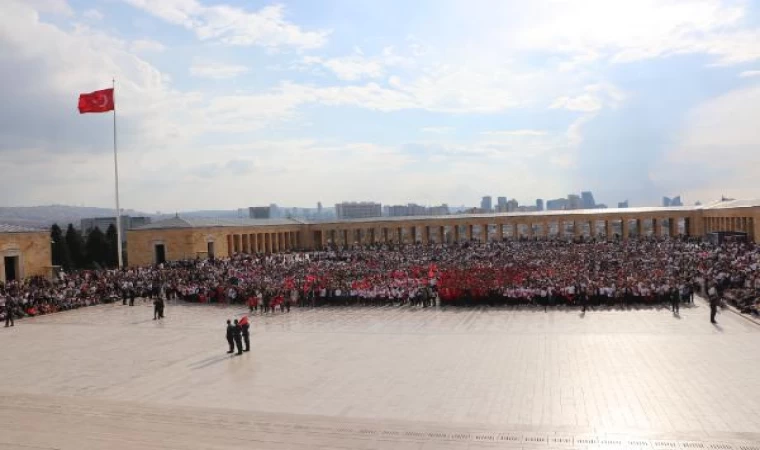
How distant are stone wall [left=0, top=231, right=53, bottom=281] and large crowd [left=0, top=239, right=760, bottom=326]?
1418 millimetres

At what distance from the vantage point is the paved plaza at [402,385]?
991 centimetres

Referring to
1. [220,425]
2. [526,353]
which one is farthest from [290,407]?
[526,353]

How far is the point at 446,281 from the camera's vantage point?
25906mm

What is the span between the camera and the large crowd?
937 inches

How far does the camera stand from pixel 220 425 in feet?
35.2

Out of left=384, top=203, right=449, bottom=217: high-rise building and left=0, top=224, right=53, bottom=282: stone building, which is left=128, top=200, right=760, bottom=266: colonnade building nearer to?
left=0, top=224, right=53, bottom=282: stone building

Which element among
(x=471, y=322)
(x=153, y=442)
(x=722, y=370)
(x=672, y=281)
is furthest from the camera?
(x=672, y=281)

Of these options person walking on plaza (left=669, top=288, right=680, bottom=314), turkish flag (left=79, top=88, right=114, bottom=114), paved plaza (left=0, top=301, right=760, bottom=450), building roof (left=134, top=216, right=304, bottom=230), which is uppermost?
turkish flag (left=79, top=88, right=114, bottom=114)

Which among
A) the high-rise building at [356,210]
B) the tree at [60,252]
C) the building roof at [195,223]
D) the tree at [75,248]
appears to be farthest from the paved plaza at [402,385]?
the high-rise building at [356,210]

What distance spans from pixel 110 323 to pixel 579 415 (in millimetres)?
18963

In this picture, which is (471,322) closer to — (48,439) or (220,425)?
(220,425)

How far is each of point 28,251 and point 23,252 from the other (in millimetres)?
381

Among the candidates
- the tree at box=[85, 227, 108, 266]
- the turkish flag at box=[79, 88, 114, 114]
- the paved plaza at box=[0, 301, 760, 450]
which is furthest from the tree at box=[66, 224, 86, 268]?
the paved plaza at box=[0, 301, 760, 450]

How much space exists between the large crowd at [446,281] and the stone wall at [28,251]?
1418 millimetres
